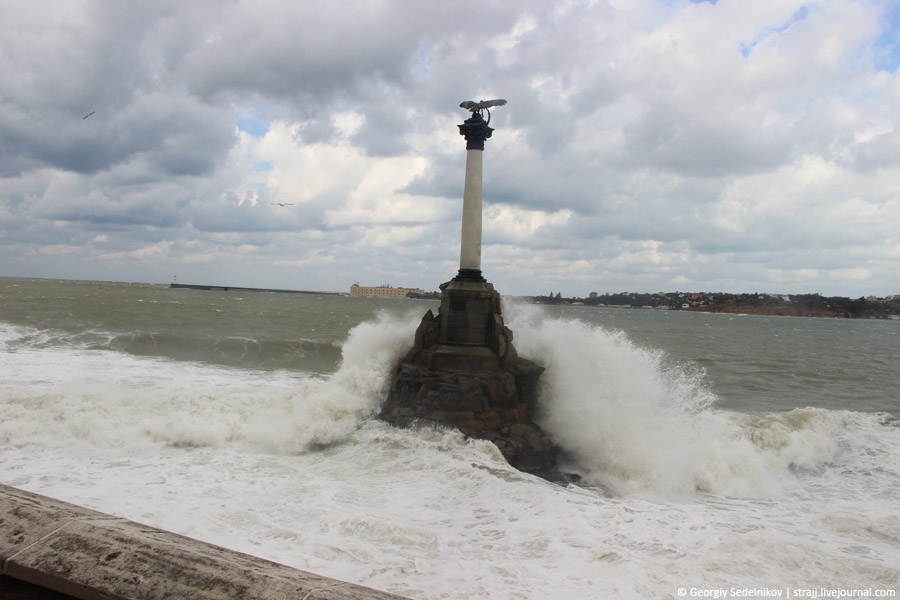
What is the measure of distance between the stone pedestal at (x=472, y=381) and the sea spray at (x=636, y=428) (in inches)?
25.9

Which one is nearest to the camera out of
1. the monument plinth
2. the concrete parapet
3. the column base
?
the concrete parapet

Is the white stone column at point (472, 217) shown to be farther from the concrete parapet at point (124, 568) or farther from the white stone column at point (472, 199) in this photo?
the concrete parapet at point (124, 568)

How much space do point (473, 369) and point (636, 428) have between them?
3020 mm

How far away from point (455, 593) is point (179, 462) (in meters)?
5.14

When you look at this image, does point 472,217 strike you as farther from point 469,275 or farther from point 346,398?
point 346,398

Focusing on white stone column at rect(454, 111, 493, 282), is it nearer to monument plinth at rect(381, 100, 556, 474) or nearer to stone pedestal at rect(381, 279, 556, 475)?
monument plinth at rect(381, 100, 556, 474)

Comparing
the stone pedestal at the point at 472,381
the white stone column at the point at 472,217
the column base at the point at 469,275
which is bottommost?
the stone pedestal at the point at 472,381

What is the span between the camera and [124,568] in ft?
5.83

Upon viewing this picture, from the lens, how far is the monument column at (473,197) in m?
12.4

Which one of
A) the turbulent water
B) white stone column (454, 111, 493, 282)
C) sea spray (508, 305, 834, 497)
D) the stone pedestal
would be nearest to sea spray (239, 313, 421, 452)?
the turbulent water

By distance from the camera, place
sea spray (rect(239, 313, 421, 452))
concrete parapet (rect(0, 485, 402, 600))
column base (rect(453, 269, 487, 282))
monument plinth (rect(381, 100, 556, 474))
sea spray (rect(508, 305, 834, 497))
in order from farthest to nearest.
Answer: column base (rect(453, 269, 487, 282)) < monument plinth (rect(381, 100, 556, 474)) < sea spray (rect(239, 313, 421, 452)) < sea spray (rect(508, 305, 834, 497)) < concrete parapet (rect(0, 485, 402, 600))

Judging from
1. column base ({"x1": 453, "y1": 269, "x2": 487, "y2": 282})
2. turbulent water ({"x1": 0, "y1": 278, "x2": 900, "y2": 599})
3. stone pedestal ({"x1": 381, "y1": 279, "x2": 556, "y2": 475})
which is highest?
column base ({"x1": 453, "y1": 269, "x2": 487, "y2": 282})

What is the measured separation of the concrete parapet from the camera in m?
1.72

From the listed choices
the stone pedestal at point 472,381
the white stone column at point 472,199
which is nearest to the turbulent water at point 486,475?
the stone pedestal at point 472,381
